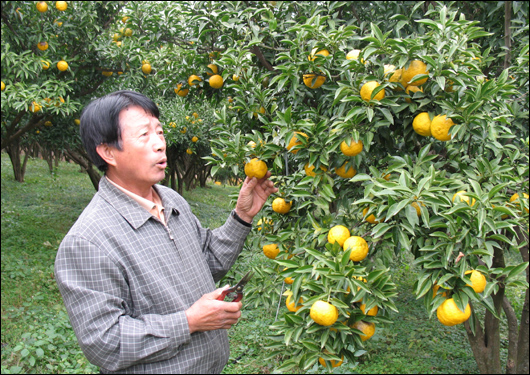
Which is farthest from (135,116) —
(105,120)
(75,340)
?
(75,340)

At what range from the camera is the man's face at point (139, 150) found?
1.31 metres

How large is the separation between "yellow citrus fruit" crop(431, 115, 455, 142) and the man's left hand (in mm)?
687

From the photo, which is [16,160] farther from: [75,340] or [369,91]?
[369,91]

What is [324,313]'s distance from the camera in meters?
1.25

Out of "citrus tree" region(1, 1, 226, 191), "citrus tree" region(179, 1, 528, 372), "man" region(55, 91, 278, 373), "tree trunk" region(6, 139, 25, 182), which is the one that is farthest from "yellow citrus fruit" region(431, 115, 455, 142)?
"tree trunk" region(6, 139, 25, 182)

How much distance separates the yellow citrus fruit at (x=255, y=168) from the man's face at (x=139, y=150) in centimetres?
47

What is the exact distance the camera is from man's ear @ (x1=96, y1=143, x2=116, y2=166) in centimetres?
133

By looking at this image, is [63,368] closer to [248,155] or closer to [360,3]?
[248,155]

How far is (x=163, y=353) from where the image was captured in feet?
3.98

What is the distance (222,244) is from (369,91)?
0.82m

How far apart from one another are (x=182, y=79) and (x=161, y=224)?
1489mm

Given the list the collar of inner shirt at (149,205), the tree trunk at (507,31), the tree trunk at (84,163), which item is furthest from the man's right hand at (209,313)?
the tree trunk at (84,163)

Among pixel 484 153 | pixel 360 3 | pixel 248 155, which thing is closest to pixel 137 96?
pixel 248 155

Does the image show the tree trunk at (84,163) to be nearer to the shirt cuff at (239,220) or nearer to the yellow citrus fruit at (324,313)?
the shirt cuff at (239,220)
